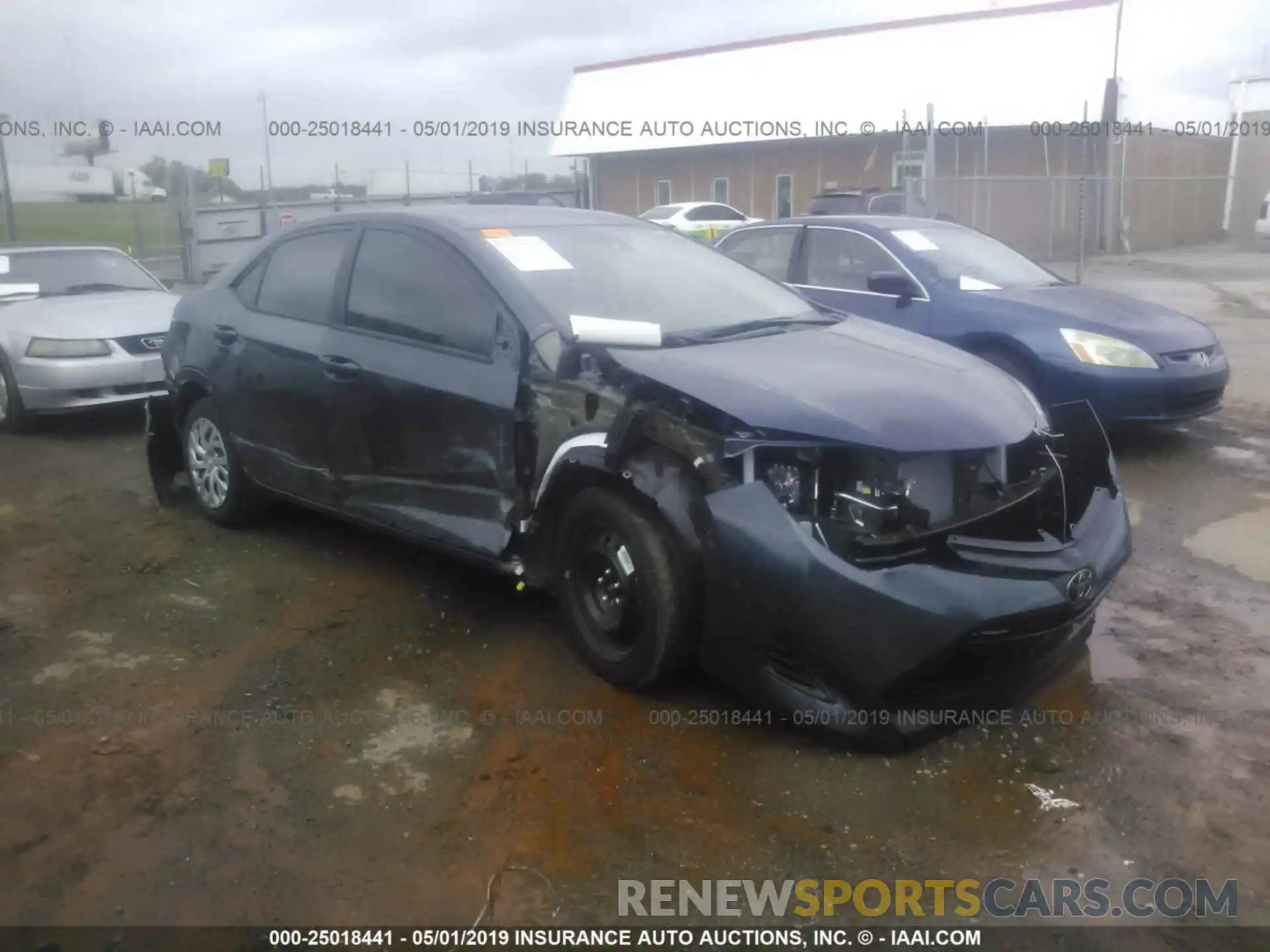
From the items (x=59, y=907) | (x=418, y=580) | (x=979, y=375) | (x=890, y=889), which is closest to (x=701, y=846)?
(x=890, y=889)

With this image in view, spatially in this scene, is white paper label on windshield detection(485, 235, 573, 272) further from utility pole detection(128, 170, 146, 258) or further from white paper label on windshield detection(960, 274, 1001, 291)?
utility pole detection(128, 170, 146, 258)

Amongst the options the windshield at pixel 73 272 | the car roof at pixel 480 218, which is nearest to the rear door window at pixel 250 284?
the car roof at pixel 480 218

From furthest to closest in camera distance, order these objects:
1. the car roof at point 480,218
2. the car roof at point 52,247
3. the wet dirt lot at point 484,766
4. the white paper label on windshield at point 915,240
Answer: the car roof at point 52,247 < the white paper label on windshield at point 915,240 < the car roof at point 480,218 < the wet dirt lot at point 484,766

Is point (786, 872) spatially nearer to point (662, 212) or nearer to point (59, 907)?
point (59, 907)

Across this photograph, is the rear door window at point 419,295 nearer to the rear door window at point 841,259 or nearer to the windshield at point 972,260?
the rear door window at point 841,259

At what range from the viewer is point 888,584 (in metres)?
3.09

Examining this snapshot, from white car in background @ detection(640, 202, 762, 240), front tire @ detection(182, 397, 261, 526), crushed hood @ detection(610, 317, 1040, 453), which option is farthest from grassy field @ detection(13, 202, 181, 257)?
crushed hood @ detection(610, 317, 1040, 453)

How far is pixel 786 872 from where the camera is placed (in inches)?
113

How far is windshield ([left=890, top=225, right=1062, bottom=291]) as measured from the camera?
285 inches

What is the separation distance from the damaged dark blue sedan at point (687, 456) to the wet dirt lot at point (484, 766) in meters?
0.26

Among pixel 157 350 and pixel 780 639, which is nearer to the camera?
pixel 780 639

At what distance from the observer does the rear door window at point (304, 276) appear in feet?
15.9

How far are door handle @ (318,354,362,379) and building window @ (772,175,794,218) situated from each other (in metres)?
27.3

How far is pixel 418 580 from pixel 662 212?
64.1 feet
